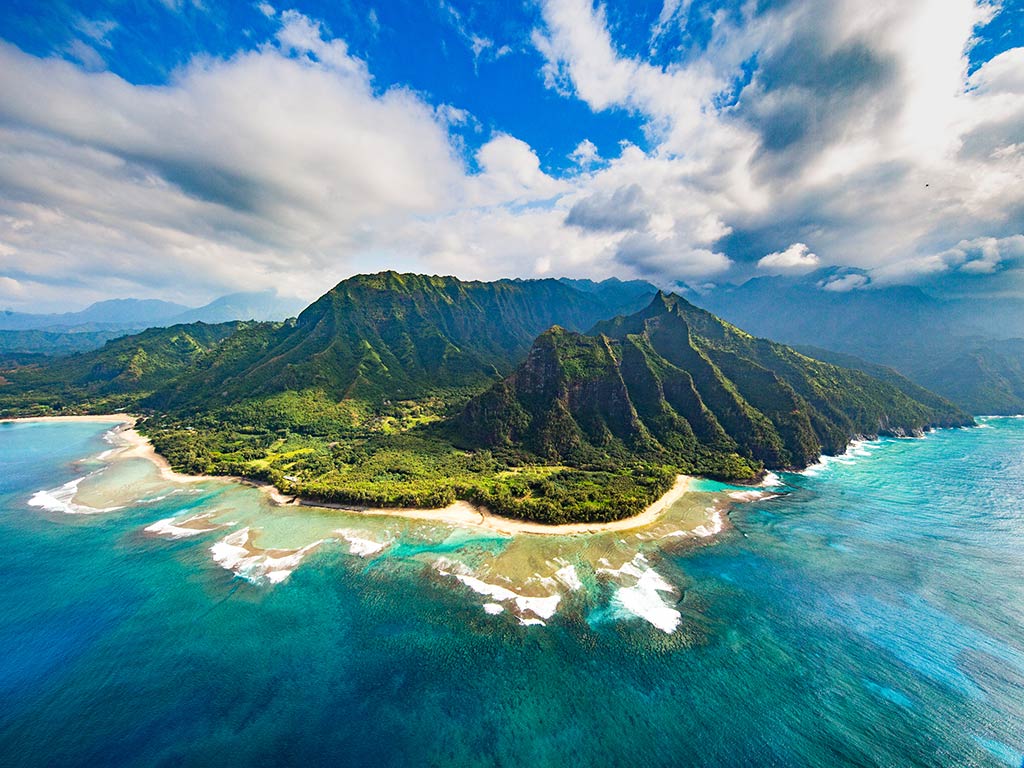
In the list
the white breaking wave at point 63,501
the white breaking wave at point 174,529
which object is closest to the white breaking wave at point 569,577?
the white breaking wave at point 174,529

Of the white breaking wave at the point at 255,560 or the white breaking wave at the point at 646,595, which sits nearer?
the white breaking wave at the point at 646,595

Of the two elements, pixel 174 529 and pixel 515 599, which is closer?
pixel 515 599

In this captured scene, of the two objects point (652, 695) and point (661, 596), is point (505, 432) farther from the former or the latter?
point (652, 695)

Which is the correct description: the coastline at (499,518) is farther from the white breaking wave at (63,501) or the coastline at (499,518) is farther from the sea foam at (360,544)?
the white breaking wave at (63,501)

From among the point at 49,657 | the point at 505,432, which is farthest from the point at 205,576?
the point at 505,432

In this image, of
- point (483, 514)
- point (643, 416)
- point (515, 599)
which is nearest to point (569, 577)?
point (515, 599)

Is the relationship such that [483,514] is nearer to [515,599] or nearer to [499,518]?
[499,518]
